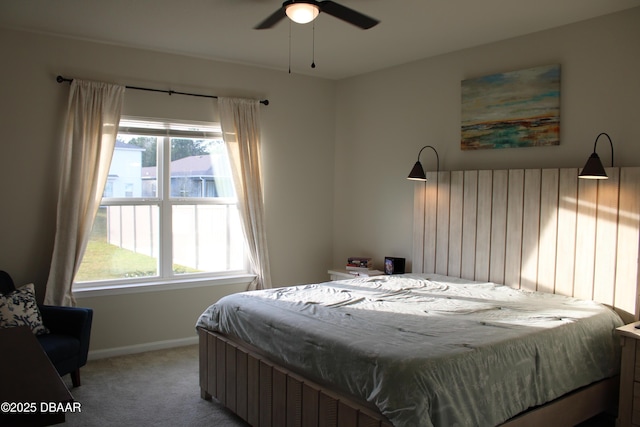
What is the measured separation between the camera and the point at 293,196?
5375mm

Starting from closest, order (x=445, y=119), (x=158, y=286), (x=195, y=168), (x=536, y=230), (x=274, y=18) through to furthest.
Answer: (x=274, y=18) < (x=536, y=230) < (x=445, y=119) < (x=158, y=286) < (x=195, y=168)

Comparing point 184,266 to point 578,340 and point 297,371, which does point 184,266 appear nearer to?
point 297,371

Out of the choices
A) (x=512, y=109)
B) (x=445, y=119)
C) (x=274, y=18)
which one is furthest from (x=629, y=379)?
(x=274, y=18)

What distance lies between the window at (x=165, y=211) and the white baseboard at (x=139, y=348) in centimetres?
58

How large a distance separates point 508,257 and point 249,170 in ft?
8.16

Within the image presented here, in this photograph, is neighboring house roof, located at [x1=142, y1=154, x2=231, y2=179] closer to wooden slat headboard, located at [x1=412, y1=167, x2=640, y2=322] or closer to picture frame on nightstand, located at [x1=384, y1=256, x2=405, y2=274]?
picture frame on nightstand, located at [x1=384, y1=256, x2=405, y2=274]

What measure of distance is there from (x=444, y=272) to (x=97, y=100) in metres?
3.26

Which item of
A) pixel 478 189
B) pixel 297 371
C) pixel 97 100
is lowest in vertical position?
pixel 297 371

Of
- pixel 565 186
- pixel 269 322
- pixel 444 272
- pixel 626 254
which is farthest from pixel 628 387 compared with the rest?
pixel 269 322

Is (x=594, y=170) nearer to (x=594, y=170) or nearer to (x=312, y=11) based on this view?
(x=594, y=170)

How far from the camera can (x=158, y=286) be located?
181 inches

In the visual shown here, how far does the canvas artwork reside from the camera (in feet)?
12.2

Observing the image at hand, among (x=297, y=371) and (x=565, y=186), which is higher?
(x=565, y=186)

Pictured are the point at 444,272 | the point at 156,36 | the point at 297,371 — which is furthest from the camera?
the point at 444,272
